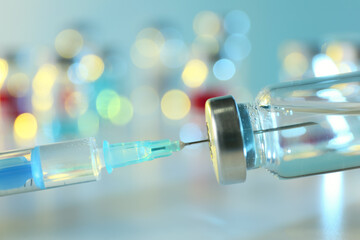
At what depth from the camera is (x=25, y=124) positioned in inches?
65.5

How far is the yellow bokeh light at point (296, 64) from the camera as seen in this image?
180 cm

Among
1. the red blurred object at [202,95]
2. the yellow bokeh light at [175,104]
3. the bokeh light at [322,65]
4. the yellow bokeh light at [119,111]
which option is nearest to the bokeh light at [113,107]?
the yellow bokeh light at [119,111]

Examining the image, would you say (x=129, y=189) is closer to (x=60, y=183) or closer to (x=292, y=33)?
(x=60, y=183)

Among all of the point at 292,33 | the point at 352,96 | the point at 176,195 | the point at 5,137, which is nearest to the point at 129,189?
the point at 176,195

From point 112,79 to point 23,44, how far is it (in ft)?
2.49

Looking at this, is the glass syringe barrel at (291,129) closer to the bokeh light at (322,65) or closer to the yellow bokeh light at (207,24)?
the bokeh light at (322,65)

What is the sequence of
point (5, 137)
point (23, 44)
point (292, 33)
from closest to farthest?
point (5, 137)
point (23, 44)
point (292, 33)

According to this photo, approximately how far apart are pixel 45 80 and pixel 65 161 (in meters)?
1.29

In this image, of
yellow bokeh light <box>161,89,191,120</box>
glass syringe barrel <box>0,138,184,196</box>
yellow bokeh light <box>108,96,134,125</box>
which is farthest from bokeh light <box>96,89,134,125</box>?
glass syringe barrel <box>0,138,184,196</box>

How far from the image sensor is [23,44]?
2176mm

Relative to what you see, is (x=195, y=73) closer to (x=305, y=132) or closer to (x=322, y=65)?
(x=322, y=65)

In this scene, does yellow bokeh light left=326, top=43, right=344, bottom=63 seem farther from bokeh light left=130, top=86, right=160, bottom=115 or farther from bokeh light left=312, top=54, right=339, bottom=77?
bokeh light left=130, top=86, right=160, bottom=115

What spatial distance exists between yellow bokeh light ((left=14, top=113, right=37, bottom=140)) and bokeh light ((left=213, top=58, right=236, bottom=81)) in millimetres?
743

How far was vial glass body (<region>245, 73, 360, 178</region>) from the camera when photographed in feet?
1.41
